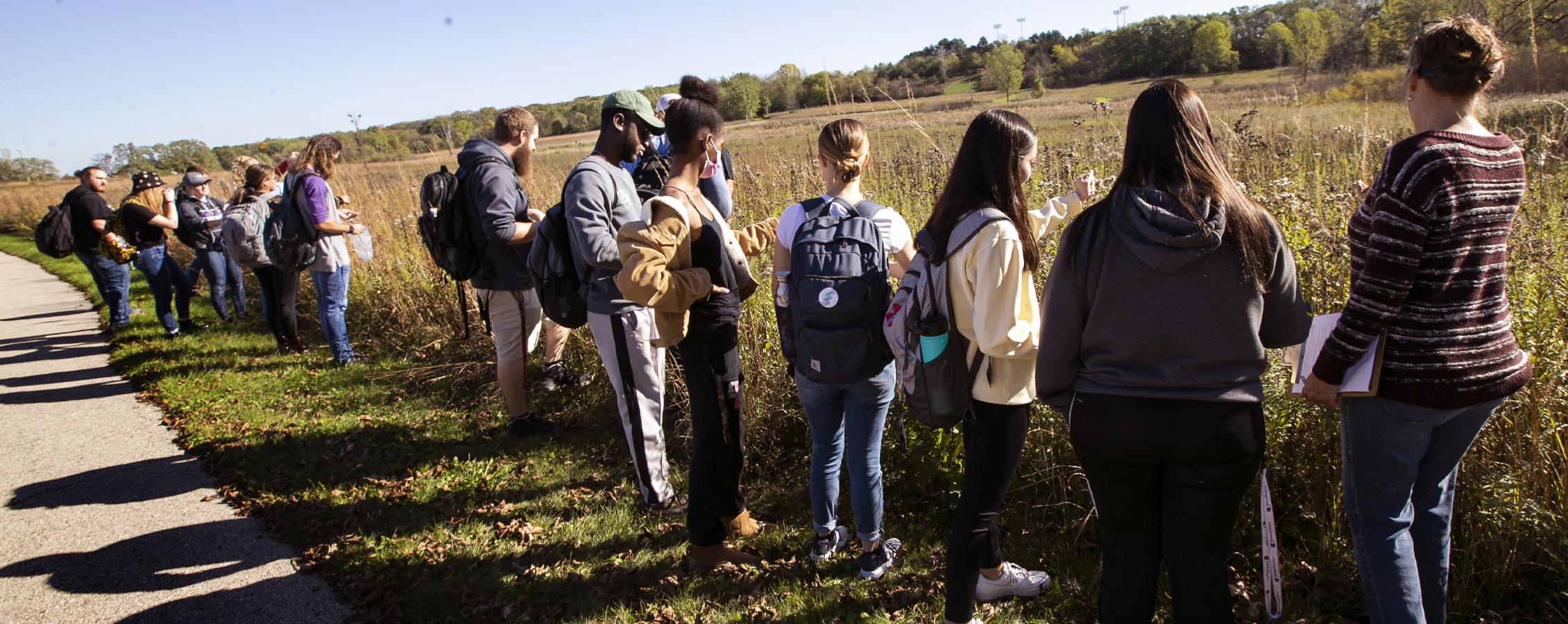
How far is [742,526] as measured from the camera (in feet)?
12.8

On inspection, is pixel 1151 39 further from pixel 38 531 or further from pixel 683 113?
pixel 38 531

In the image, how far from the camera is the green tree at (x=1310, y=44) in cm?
1173

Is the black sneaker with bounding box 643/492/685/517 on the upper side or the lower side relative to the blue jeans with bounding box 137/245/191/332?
lower

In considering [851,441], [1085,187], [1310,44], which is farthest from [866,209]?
[1310,44]

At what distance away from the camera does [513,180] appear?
196 inches

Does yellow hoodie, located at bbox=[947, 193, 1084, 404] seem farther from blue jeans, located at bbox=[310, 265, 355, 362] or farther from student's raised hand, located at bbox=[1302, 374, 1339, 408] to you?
blue jeans, located at bbox=[310, 265, 355, 362]

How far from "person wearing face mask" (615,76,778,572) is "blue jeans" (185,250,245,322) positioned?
24.7ft

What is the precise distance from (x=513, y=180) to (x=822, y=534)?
113 inches

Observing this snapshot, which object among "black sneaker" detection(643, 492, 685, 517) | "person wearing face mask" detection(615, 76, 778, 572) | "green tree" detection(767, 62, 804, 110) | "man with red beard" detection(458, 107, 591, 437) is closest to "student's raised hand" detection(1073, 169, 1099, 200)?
"person wearing face mask" detection(615, 76, 778, 572)

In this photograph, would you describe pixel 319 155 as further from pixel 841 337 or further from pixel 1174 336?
pixel 1174 336

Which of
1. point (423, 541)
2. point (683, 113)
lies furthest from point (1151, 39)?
point (423, 541)

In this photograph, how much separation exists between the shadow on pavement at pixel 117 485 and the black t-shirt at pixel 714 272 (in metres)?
3.74

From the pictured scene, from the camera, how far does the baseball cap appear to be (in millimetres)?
3893

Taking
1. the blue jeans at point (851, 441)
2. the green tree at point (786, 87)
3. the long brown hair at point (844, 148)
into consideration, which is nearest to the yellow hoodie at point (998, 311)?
the blue jeans at point (851, 441)
